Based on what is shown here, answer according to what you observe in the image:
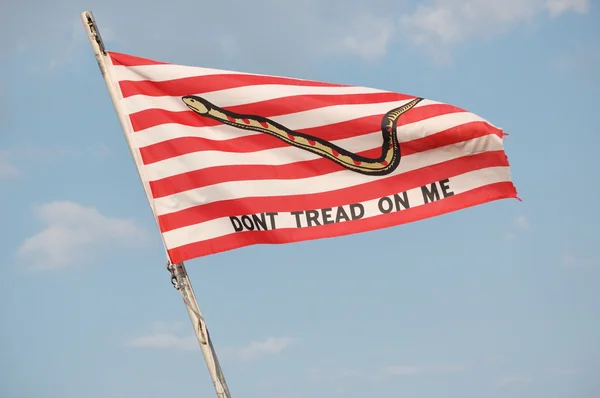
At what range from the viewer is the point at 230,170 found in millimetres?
14891

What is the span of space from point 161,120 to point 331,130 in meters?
2.81

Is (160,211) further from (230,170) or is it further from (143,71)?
(143,71)

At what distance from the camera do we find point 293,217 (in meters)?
14.7

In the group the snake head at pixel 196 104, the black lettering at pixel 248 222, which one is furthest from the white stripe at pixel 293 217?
the snake head at pixel 196 104

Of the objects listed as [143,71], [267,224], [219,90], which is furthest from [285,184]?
[143,71]

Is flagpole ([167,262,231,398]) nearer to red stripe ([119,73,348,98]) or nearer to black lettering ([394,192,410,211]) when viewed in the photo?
red stripe ([119,73,348,98])

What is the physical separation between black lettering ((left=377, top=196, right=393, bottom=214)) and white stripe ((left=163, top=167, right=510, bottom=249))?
0.06m

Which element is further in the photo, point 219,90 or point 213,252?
point 219,90

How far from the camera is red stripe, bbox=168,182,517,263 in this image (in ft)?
47.1

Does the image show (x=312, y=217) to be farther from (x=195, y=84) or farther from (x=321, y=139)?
(x=195, y=84)

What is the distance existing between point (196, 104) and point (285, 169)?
1863 millimetres

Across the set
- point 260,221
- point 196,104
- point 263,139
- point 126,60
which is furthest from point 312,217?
point 126,60

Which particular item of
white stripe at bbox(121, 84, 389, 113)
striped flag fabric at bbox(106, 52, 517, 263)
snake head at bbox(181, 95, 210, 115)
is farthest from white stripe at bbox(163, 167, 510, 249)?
snake head at bbox(181, 95, 210, 115)

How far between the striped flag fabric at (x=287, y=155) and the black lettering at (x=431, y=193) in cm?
2
